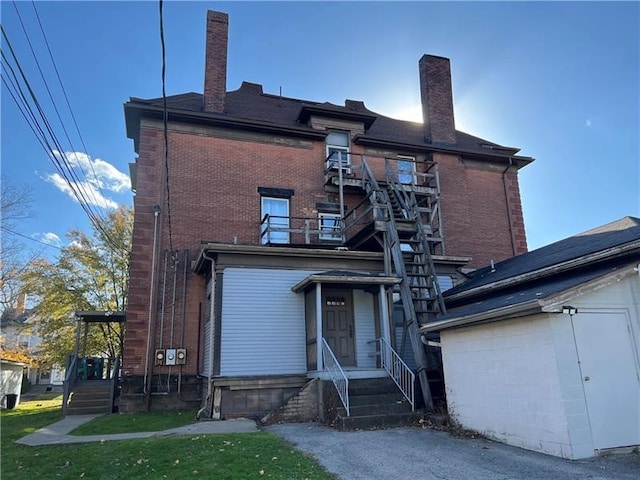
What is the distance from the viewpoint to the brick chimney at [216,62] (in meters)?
16.2

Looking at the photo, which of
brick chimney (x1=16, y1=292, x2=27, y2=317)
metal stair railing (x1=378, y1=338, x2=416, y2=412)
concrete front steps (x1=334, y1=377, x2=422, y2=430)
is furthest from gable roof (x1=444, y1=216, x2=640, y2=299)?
brick chimney (x1=16, y1=292, x2=27, y2=317)

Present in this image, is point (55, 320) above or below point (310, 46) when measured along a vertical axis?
below

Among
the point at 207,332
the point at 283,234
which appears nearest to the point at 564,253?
the point at 283,234

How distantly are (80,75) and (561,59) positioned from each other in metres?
12.9

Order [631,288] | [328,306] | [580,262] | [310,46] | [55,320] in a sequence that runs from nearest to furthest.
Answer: [631,288]
[580,262]
[328,306]
[310,46]
[55,320]

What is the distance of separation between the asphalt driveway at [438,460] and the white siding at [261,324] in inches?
130

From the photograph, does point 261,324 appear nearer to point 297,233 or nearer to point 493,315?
point 297,233

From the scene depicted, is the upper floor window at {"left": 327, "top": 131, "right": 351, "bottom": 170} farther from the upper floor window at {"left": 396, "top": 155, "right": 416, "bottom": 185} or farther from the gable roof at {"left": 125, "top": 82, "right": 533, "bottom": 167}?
the upper floor window at {"left": 396, "top": 155, "right": 416, "bottom": 185}

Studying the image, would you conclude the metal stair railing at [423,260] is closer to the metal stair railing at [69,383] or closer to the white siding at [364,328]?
the white siding at [364,328]

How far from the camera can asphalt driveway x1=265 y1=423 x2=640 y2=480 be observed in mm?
5697

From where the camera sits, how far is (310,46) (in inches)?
A: 578

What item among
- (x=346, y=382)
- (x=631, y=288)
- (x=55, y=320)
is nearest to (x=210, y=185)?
(x=346, y=382)

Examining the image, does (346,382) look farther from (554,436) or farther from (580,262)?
(580,262)

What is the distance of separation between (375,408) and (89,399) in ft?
29.6
